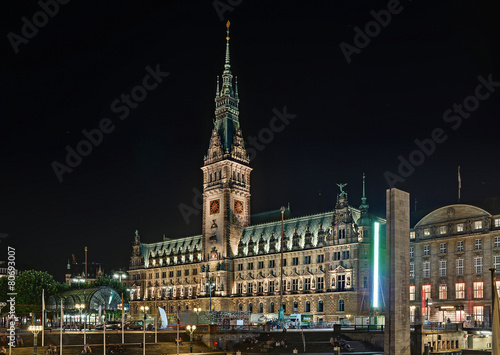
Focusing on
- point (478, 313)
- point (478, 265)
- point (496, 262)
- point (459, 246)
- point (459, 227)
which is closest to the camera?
point (496, 262)

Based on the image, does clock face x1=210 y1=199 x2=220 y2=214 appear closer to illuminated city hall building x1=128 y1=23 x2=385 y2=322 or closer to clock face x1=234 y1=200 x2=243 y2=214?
illuminated city hall building x1=128 y1=23 x2=385 y2=322

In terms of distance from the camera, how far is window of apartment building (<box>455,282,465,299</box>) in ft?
320

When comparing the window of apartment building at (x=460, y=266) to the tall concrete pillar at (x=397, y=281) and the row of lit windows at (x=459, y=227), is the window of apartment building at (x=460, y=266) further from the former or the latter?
the tall concrete pillar at (x=397, y=281)

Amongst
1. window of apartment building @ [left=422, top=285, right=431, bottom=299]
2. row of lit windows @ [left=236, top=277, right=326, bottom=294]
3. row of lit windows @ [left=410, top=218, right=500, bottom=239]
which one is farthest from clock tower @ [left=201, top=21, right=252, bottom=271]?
window of apartment building @ [left=422, top=285, right=431, bottom=299]

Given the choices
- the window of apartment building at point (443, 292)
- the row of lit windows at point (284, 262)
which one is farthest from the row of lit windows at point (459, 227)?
the row of lit windows at point (284, 262)

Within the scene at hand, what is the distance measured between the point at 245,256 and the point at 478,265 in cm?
5954

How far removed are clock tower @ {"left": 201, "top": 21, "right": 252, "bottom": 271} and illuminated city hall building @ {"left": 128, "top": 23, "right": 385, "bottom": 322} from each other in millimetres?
252

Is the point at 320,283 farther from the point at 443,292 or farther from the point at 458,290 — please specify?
the point at 458,290

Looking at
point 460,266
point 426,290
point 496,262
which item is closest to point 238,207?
point 426,290

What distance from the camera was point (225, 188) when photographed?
143m

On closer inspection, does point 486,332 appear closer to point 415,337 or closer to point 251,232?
point 415,337

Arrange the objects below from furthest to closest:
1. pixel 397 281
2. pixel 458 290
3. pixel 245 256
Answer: pixel 245 256 < pixel 458 290 < pixel 397 281

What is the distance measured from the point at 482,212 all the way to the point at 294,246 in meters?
47.1

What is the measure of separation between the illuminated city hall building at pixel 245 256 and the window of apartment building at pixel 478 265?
53.2 ft
